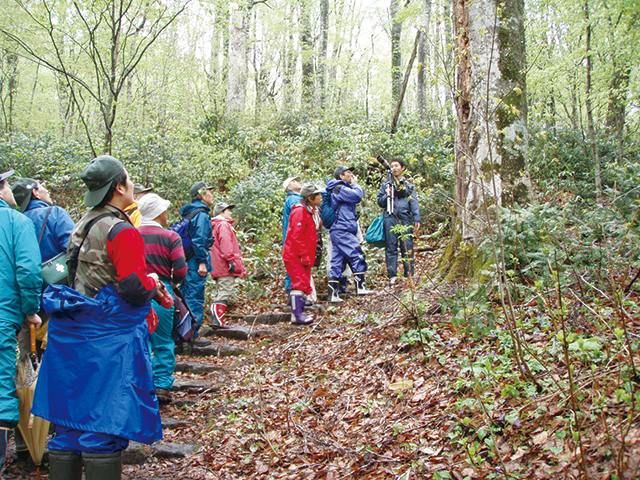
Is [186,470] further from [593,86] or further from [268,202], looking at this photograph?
[593,86]

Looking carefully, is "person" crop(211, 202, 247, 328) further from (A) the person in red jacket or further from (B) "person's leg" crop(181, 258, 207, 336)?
(A) the person in red jacket

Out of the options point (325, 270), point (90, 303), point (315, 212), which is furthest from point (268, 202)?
point (90, 303)

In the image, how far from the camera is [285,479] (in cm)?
349

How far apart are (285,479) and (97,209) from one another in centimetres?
240

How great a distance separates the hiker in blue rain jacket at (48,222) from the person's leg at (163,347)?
121cm

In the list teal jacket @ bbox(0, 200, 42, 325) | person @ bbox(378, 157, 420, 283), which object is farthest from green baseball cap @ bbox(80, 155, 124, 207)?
person @ bbox(378, 157, 420, 283)

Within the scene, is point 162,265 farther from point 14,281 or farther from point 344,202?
point 344,202

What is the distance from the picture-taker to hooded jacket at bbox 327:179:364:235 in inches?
334

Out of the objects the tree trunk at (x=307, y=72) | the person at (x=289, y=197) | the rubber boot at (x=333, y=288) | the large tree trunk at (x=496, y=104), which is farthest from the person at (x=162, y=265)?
the tree trunk at (x=307, y=72)

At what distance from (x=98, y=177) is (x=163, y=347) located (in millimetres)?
2763

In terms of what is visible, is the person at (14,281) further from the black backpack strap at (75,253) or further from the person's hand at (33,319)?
the black backpack strap at (75,253)

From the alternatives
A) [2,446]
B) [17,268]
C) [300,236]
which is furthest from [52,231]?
[300,236]

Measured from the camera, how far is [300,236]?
25.0 feet

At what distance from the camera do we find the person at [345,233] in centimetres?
849
